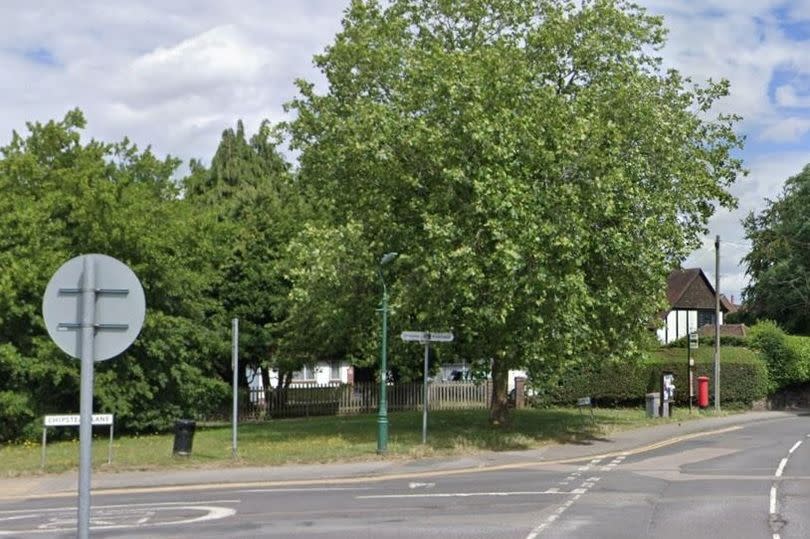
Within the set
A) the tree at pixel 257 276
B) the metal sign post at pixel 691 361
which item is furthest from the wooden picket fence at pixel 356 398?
the metal sign post at pixel 691 361

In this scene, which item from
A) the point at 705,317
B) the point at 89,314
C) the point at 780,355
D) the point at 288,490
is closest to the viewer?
the point at 89,314

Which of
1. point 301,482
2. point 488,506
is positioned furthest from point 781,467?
point 301,482

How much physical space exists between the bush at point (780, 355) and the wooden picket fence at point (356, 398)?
44.0ft

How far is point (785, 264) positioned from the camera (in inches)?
2376

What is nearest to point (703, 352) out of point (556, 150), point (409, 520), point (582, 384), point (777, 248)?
point (582, 384)

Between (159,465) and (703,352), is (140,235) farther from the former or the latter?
(703,352)

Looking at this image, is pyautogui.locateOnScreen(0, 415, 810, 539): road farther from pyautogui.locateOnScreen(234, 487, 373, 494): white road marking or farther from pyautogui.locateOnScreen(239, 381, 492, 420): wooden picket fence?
pyautogui.locateOnScreen(239, 381, 492, 420): wooden picket fence

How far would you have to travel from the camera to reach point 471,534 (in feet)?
41.0

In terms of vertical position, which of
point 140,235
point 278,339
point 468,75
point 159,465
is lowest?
Result: point 159,465

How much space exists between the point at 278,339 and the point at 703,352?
63.4 ft

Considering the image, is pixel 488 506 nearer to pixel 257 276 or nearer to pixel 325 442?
pixel 325 442

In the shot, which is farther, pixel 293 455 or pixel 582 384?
pixel 582 384

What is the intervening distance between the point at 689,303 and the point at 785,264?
19.2 metres

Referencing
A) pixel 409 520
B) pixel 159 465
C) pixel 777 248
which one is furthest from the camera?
pixel 777 248
